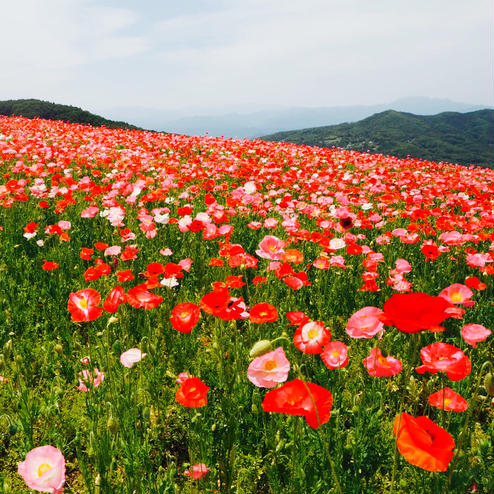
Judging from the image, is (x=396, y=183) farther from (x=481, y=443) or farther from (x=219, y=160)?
(x=481, y=443)

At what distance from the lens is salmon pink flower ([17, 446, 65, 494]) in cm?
118

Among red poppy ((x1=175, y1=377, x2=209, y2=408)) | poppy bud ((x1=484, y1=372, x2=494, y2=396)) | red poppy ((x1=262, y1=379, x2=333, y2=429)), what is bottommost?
red poppy ((x1=175, y1=377, x2=209, y2=408))

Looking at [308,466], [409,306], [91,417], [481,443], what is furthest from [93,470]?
[481,443]

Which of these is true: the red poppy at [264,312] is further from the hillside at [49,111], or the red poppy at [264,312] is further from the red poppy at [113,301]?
the hillside at [49,111]

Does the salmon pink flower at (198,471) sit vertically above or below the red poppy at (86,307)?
below

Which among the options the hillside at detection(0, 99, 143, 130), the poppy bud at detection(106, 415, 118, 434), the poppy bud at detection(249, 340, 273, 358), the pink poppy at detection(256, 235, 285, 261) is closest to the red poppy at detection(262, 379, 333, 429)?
the poppy bud at detection(249, 340, 273, 358)

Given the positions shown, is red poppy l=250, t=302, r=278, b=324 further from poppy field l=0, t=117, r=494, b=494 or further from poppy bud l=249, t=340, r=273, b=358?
poppy bud l=249, t=340, r=273, b=358

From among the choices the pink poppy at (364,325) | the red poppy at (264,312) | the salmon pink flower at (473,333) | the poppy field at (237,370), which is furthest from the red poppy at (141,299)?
the salmon pink flower at (473,333)

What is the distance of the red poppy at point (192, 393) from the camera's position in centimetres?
154

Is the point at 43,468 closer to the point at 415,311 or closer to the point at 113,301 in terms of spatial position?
the point at 113,301

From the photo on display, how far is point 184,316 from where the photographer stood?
1940 mm

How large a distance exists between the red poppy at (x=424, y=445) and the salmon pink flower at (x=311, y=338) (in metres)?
0.50

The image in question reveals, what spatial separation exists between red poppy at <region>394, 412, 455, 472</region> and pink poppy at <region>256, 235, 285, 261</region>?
1634 millimetres

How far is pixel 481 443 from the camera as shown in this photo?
172 centimetres
